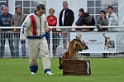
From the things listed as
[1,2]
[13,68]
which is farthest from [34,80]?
[1,2]

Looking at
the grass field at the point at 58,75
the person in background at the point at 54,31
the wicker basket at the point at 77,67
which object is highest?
the person in background at the point at 54,31

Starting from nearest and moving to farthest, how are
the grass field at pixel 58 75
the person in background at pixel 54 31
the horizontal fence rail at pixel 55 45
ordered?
the grass field at pixel 58 75 < the horizontal fence rail at pixel 55 45 < the person in background at pixel 54 31

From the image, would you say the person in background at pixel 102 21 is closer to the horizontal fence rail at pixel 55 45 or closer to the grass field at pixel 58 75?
the horizontal fence rail at pixel 55 45

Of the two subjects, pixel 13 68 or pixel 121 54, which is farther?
pixel 121 54

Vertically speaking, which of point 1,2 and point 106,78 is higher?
point 1,2

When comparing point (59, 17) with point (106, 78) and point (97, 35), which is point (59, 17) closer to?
point (97, 35)

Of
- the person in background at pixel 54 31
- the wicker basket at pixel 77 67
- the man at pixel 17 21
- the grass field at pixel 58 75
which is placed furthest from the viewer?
the person in background at pixel 54 31

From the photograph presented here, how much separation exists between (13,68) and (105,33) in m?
7.61

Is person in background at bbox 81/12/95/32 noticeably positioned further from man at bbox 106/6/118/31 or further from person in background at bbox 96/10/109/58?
man at bbox 106/6/118/31

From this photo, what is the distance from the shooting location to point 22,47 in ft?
85.4

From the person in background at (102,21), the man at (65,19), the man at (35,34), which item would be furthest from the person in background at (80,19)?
the man at (35,34)

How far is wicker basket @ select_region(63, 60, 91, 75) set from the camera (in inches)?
647

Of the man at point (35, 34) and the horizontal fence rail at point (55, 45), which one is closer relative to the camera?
the man at point (35, 34)

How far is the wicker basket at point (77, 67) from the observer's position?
647 inches
